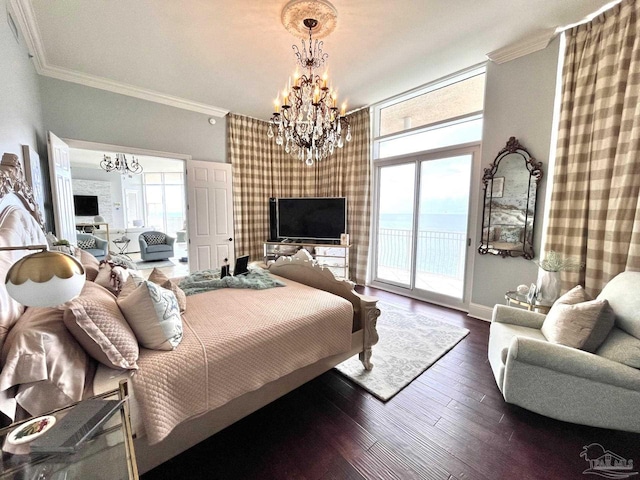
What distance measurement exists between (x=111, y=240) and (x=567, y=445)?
9.85 m

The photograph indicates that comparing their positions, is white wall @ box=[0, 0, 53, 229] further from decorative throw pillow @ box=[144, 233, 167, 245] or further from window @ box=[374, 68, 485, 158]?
decorative throw pillow @ box=[144, 233, 167, 245]

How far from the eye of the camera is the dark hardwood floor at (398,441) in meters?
1.38

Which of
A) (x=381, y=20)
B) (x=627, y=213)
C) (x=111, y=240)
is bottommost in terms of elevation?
(x=111, y=240)

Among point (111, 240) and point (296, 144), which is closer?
point (296, 144)

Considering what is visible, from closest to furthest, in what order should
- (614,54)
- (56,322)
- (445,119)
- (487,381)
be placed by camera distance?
(56,322) < (487,381) < (614,54) < (445,119)

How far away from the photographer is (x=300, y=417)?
1.74 meters

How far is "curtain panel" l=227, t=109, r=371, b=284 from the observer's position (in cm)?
444

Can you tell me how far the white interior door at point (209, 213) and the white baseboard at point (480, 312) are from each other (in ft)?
12.4

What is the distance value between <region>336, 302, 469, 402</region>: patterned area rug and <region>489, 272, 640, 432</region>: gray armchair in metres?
0.71

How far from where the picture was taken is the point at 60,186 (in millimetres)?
3037

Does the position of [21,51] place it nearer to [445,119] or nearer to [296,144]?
[296,144]

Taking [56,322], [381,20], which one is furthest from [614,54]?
[56,322]

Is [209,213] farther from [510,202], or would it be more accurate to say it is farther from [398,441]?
[510,202]

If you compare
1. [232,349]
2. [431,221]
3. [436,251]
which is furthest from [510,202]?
[232,349]
